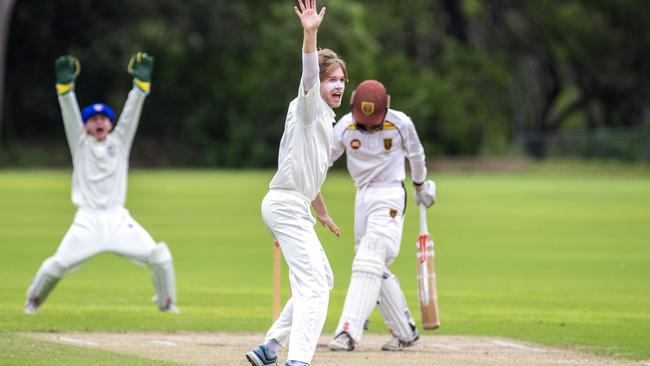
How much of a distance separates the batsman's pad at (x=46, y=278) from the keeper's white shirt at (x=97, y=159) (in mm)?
687

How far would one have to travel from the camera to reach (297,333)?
26.2 ft

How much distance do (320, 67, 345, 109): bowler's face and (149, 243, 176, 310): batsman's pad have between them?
14.5 feet

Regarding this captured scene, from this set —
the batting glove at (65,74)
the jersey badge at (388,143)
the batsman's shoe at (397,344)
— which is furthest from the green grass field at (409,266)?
the jersey badge at (388,143)

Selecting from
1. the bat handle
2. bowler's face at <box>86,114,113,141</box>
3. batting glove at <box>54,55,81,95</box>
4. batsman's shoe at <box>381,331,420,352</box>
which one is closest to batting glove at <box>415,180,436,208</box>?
the bat handle

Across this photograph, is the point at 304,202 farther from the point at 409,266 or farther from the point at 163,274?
the point at 409,266

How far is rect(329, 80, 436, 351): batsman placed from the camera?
1024 cm

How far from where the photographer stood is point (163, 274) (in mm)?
12453

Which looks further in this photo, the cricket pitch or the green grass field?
the green grass field

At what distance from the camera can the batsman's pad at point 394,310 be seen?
1039 cm

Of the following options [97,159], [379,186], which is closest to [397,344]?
[379,186]

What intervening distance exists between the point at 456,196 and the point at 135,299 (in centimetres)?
2468

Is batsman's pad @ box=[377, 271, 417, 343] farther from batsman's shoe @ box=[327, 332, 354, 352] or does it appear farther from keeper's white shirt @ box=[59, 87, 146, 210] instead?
keeper's white shirt @ box=[59, 87, 146, 210]

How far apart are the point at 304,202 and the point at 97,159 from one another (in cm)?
481

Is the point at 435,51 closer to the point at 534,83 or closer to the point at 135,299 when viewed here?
the point at 534,83
